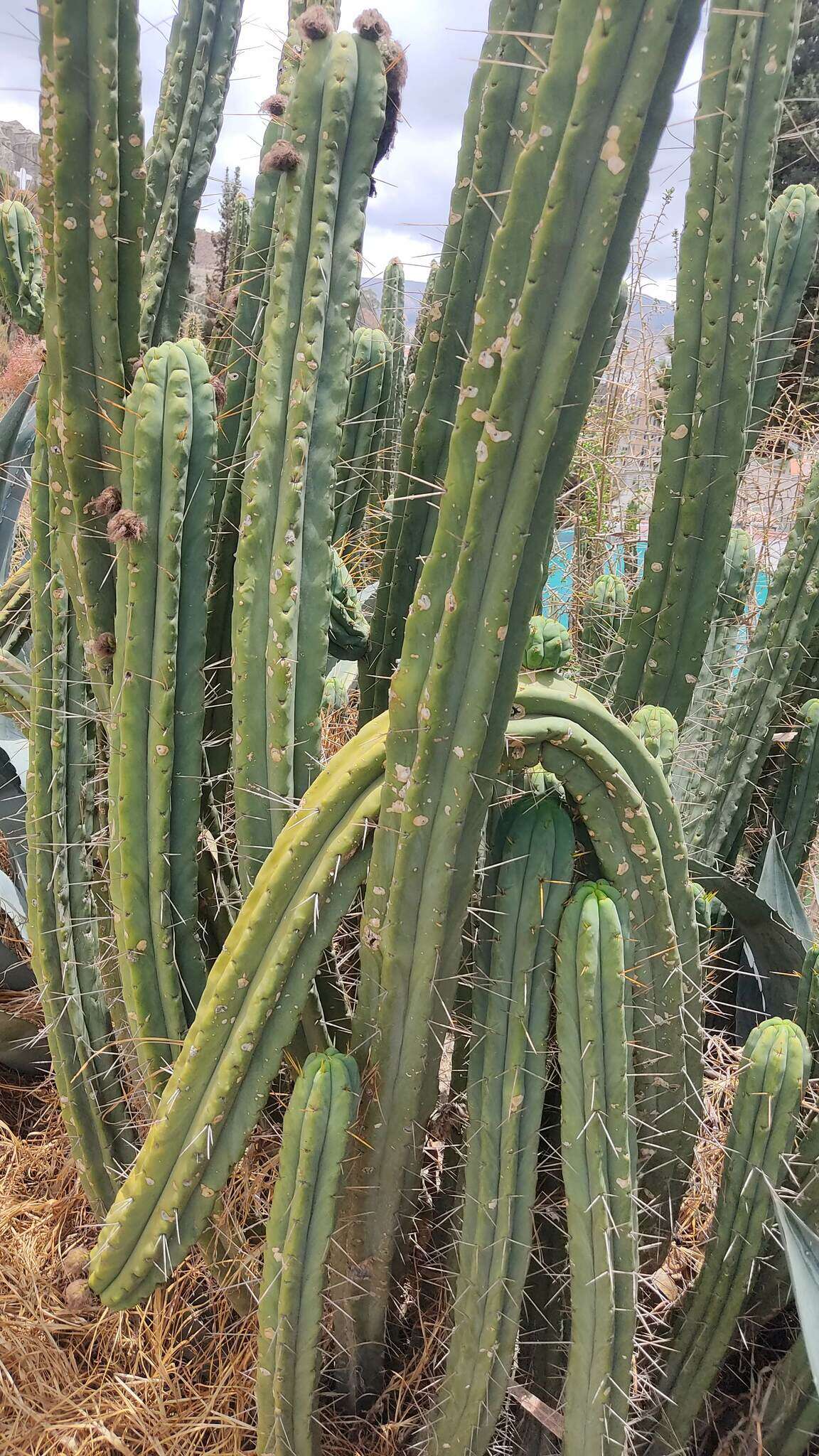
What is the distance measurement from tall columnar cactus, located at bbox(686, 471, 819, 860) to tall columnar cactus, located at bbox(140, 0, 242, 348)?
53.9 inches

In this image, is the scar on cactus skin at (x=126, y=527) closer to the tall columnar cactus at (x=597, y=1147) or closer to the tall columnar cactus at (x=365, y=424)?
the tall columnar cactus at (x=597, y=1147)

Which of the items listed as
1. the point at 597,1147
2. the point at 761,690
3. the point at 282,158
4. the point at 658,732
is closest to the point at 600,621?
the point at 761,690

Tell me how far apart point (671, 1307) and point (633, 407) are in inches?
119

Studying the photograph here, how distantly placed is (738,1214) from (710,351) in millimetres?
1313

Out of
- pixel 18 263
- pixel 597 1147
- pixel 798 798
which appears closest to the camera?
pixel 597 1147

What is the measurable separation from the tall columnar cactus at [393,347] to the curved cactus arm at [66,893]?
153cm

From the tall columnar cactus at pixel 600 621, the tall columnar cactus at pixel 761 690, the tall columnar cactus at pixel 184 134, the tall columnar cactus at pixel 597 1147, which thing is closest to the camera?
the tall columnar cactus at pixel 597 1147

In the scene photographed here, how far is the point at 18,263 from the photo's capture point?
2.95 meters

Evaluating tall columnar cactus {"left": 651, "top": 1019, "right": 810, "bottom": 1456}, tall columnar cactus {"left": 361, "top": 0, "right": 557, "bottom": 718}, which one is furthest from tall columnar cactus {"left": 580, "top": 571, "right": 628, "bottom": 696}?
tall columnar cactus {"left": 651, "top": 1019, "right": 810, "bottom": 1456}

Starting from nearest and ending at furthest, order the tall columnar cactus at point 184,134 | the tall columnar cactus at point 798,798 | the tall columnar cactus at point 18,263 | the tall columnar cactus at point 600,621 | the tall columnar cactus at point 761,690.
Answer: the tall columnar cactus at point 184,134
the tall columnar cactus at point 761,690
the tall columnar cactus at point 798,798
the tall columnar cactus at point 600,621
the tall columnar cactus at point 18,263

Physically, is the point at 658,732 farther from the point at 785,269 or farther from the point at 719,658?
the point at 785,269

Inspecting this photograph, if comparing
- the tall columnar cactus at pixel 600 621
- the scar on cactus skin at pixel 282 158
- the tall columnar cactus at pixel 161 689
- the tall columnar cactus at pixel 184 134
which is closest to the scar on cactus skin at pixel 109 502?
the tall columnar cactus at pixel 161 689

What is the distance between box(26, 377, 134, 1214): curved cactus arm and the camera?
1.51 m

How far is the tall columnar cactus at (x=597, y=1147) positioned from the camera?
3.20 feet
